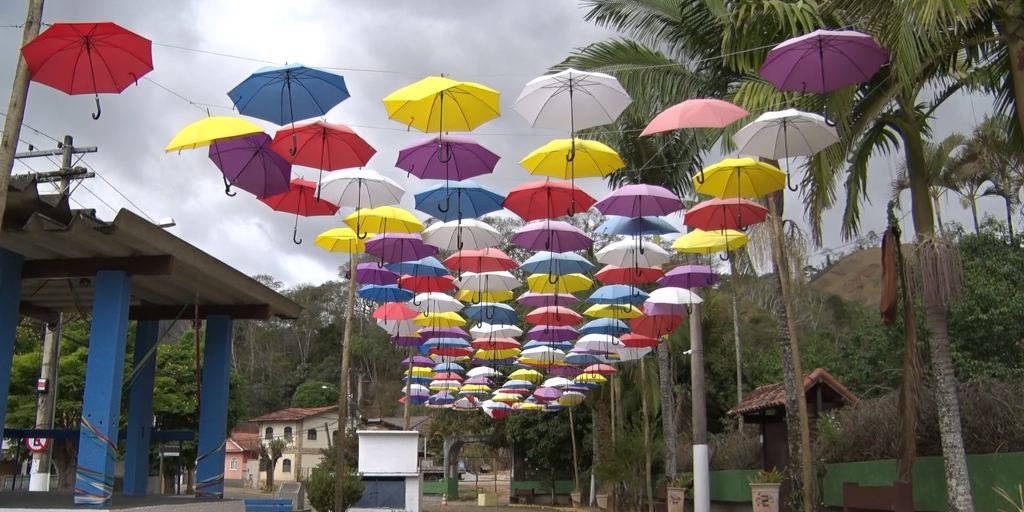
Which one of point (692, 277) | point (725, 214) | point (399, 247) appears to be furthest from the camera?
point (692, 277)

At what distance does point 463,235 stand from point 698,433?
317 inches

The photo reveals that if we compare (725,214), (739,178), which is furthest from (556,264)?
(739,178)

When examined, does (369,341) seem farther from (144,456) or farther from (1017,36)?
(1017,36)

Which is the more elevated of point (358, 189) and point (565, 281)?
point (358, 189)

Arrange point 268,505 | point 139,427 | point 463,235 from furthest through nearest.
→ point 139,427 < point 268,505 < point 463,235

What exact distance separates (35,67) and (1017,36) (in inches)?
386

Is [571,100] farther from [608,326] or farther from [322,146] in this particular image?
[608,326]

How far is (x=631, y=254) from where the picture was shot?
15.5 metres

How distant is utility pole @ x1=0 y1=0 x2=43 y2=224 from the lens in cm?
799

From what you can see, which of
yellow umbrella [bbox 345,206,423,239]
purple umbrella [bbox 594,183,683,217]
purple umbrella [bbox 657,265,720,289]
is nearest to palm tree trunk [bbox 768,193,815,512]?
purple umbrella [bbox 657,265,720,289]

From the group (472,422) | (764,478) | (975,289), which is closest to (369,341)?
(472,422)

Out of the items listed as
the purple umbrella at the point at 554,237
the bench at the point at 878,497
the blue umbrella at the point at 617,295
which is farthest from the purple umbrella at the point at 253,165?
the bench at the point at 878,497

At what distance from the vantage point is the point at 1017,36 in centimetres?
901

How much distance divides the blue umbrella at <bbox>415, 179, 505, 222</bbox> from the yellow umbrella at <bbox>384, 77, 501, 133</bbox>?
2321 millimetres
